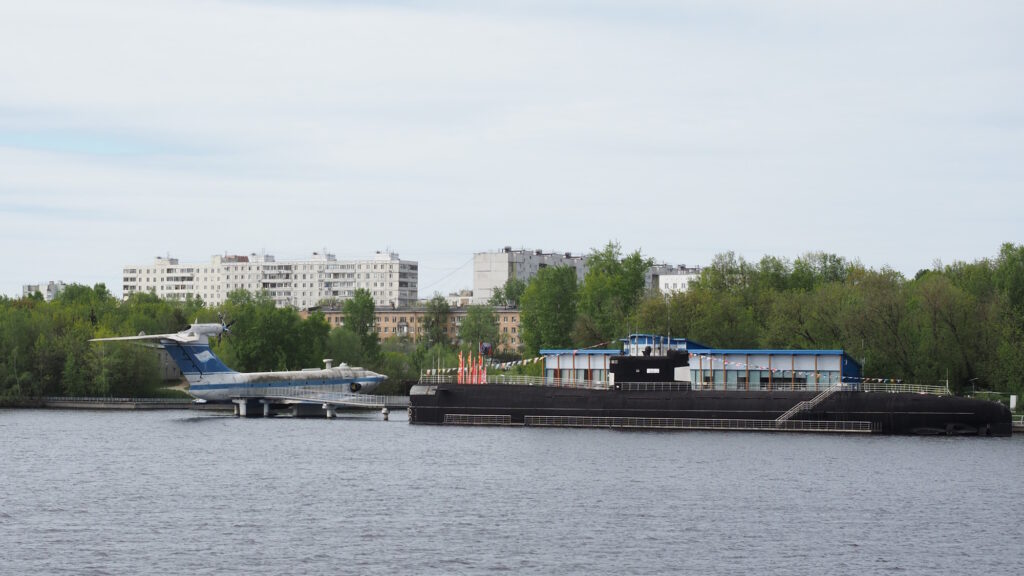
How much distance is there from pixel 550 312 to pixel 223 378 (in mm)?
47848

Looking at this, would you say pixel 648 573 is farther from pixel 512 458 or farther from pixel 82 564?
pixel 512 458

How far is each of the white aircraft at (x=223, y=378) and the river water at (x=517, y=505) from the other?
28.8 meters

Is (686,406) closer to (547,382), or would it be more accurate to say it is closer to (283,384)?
(547,382)

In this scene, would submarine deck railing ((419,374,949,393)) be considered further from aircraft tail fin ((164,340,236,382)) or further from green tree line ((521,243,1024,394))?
Answer: aircraft tail fin ((164,340,236,382))

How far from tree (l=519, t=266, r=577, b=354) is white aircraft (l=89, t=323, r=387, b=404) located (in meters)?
36.1

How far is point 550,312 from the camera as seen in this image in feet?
498

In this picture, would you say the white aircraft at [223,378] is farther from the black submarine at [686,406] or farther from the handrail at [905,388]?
the handrail at [905,388]

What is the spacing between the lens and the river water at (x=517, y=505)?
42.4 metres

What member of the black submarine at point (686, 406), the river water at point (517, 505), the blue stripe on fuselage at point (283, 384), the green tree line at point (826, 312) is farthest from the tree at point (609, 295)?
the river water at point (517, 505)

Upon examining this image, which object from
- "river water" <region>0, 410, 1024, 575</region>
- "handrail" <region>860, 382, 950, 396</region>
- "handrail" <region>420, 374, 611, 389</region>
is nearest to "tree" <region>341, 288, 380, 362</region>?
"handrail" <region>420, 374, 611, 389</region>

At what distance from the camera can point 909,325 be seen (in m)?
110

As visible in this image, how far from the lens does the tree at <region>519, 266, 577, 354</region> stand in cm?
15125

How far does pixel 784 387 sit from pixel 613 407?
13564 millimetres

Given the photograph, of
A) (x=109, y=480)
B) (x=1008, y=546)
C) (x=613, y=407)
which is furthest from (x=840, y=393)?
(x=109, y=480)
